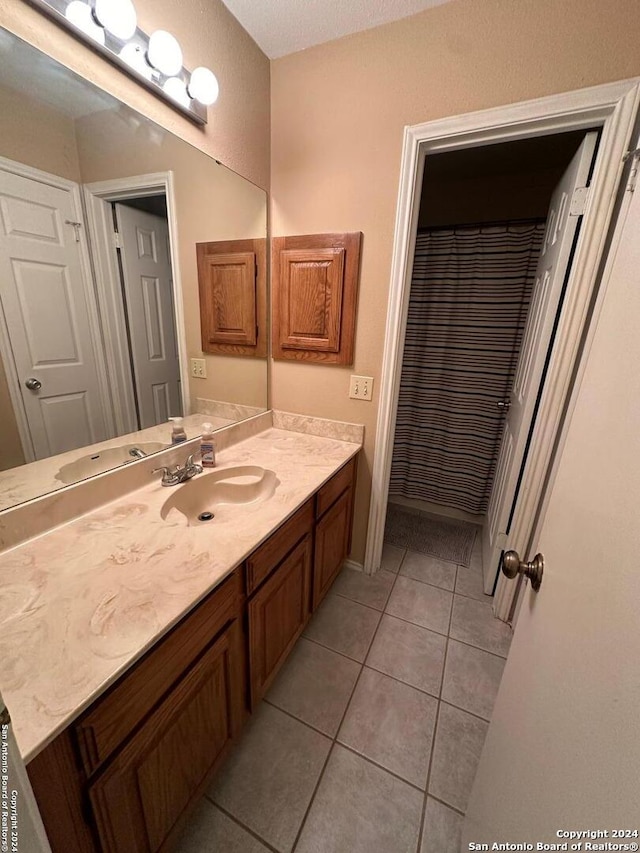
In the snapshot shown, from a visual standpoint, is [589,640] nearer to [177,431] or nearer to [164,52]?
[177,431]

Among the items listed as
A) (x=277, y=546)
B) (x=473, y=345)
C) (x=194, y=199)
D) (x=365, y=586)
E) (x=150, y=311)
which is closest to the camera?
(x=277, y=546)

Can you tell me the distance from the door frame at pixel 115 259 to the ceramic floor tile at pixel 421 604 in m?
1.53

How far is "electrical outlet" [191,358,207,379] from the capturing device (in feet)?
4.88

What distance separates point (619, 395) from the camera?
0.48 metres

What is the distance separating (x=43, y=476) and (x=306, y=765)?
4.03 ft

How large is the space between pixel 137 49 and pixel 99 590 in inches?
60.0

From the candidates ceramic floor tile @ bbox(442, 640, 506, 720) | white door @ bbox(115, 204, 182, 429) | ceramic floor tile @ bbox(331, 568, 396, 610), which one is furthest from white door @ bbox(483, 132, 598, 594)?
white door @ bbox(115, 204, 182, 429)

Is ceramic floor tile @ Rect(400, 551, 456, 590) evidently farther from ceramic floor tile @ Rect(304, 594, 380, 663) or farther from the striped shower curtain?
the striped shower curtain

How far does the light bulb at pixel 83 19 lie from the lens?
34.3 inches

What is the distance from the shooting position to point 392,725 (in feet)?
4.09

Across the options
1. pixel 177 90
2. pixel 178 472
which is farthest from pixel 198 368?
pixel 177 90

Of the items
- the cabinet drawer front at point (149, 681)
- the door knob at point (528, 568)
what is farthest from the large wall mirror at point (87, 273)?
the door knob at point (528, 568)

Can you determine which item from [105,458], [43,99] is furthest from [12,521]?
[43,99]

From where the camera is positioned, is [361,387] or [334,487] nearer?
[334,487]
